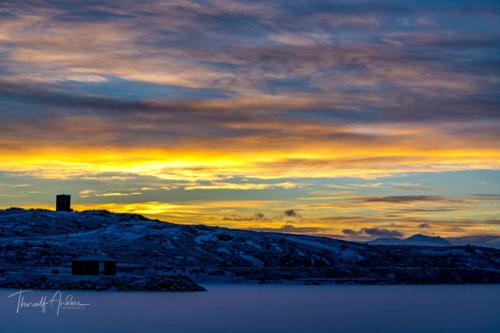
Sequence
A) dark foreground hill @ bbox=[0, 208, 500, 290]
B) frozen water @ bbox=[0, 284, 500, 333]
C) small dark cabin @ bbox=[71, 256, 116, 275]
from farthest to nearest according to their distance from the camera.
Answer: dark foreground hill @ bbox=[0, 208, 500, 290]
small dark cabin @ bbox=[71, 256, 116, 275]
frozen water @ bbox=[0, 284, 500, 333]

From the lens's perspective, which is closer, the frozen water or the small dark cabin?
the frozen water

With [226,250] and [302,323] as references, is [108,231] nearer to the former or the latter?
[226,250]

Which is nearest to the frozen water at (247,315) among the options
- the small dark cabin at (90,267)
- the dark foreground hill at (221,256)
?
the small dark cabin at (90,267)

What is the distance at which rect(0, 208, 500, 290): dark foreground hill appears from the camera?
447 ft

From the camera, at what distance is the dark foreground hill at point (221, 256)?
136250mm

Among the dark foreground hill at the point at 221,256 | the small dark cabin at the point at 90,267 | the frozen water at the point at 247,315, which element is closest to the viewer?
the frozen water at the point at 247,315

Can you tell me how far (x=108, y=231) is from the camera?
180m

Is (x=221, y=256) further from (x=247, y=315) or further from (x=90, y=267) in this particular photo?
(x=247, y=315)

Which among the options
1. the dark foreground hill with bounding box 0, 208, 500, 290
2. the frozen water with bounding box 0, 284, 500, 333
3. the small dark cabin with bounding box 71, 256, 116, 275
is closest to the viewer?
the frozen water with bounding box 0, 284, 500, 333

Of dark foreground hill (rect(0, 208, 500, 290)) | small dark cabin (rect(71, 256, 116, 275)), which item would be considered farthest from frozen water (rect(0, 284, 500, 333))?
dark foreground hill (rect(0, 208, 500, 290))

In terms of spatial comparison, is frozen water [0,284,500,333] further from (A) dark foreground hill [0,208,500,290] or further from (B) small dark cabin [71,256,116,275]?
(A) dark foreground hill [0,208,500,290]

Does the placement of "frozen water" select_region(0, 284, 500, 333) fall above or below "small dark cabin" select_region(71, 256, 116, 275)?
below

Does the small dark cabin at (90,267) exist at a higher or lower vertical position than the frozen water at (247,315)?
higher

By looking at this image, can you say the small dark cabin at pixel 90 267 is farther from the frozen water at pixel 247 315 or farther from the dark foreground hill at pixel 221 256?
the frozen water at pixel 247 315
